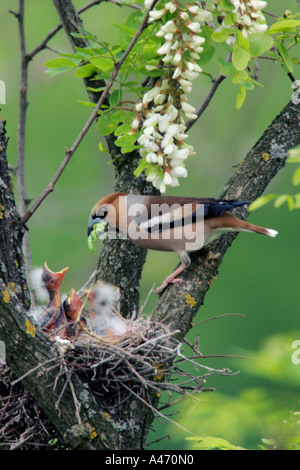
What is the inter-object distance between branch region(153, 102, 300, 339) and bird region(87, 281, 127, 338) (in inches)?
9.2

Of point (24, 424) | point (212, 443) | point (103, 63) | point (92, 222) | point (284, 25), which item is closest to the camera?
point (212, 443)

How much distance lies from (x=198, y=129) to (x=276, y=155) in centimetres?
306

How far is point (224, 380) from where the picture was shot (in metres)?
5.15

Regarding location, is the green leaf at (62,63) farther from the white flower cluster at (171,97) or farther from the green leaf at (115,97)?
the white flower cluster at (171,97)

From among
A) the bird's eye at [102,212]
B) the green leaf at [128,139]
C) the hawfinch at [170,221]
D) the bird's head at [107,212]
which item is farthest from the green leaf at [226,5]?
the bird's eye at [102,212]

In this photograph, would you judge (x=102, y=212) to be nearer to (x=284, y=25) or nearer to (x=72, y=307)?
(x=72, y=307)

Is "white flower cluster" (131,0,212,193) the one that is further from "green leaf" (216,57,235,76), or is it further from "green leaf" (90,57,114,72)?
"green leaf" (90,57,114,72)

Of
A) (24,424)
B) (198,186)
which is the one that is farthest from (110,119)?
(198,186)

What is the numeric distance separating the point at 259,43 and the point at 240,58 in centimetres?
10

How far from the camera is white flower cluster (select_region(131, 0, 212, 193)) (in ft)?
7.64

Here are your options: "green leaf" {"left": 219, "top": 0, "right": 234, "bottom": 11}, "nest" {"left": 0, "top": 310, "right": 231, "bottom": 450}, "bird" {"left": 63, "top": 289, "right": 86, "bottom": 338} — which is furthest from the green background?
"green leaf" {"left": 219, "top": 0, "right": 234, "bottom": 11}

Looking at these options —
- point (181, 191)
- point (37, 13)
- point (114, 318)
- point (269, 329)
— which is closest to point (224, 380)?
point (269, 329)

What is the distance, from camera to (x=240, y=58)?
2324 millimetres

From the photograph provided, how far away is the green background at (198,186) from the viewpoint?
17.6 ft
